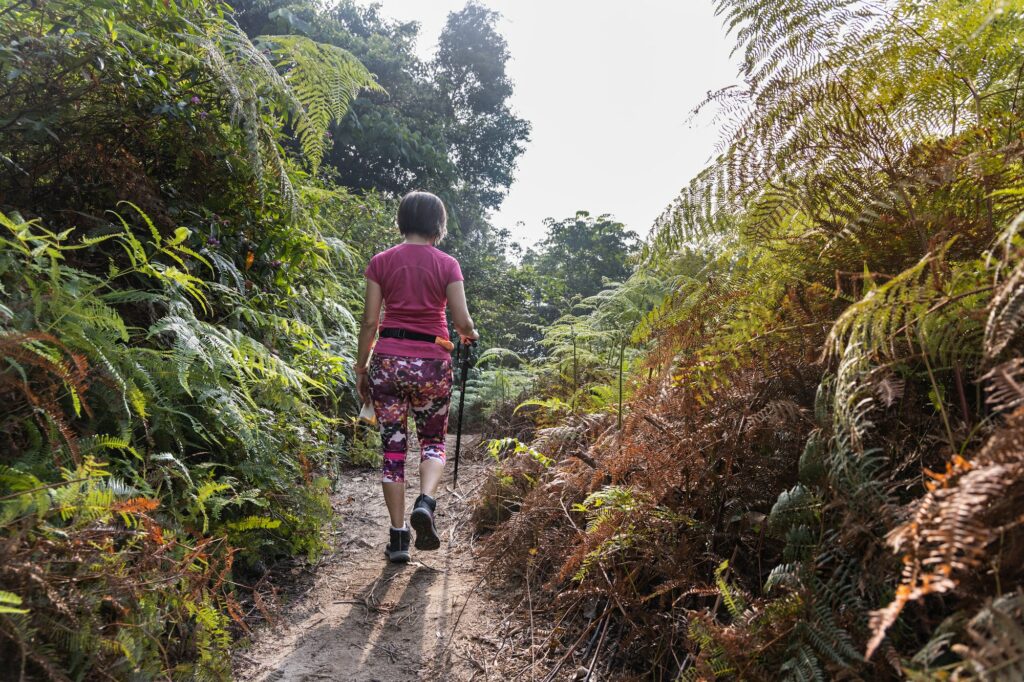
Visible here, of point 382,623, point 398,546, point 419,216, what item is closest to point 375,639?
point 382,623

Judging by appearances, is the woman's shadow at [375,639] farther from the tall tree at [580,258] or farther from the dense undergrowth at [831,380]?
the tall tree at [580,258]

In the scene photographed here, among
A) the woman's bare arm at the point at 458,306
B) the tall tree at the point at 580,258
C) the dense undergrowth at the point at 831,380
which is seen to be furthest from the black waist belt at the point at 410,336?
the tall tree at the point at 580,258

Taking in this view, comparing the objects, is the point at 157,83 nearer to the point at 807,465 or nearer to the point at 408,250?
the point at 408,250

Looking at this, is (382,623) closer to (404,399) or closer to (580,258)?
(404,399)

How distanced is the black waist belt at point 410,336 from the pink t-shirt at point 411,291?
Answer: 0.02 meters

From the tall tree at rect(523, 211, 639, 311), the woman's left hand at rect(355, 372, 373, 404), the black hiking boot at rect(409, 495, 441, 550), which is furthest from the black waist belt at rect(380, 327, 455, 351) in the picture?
the tall tree at rect(523, 211, 639, 311)

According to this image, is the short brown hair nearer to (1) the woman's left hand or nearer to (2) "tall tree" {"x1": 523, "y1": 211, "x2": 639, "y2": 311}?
(1) the woman's left hand

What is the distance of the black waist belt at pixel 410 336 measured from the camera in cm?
346

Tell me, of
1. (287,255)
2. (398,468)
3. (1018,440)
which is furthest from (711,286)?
(287,255)

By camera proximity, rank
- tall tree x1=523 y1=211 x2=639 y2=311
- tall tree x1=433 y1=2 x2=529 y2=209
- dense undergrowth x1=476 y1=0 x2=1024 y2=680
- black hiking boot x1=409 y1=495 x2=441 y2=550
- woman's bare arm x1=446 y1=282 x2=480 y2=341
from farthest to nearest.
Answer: tall tree x1=433 y1=2 x2=529 y2=209, tall tree x1=523 y1=211 x2=639 y2=311, woman's bare arm x1=446 y1=282 x2=480 y2=341, black hiking boot x1=409 y1=495 x2=441 y2=550, dense undergrowth x1=476 y1=0 x2=1024 y2=680

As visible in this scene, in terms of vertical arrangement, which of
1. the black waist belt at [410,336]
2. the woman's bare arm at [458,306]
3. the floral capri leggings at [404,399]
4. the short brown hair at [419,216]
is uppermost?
the short brown hair at [419,216]

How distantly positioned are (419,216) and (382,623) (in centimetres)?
213

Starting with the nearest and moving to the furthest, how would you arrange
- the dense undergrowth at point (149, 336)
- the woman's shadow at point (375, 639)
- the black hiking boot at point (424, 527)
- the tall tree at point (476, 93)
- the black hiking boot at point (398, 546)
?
the dense undergrowth at point (149, 336) < the woman's shadow at point (375, 639) < the black hiking boot at point (424, 527) < the black hiking boot at point (398, 546) < the tall tree at point (476, 93)

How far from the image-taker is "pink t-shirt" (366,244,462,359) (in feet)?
11.3
